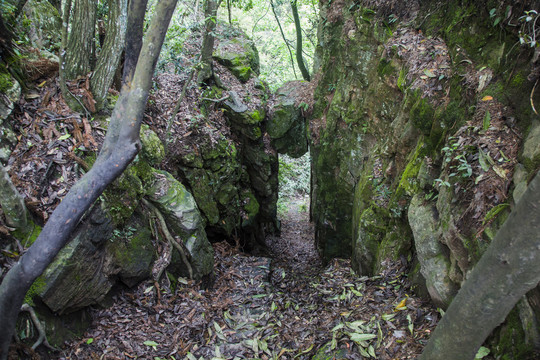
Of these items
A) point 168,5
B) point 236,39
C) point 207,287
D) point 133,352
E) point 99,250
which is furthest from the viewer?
point 236,39

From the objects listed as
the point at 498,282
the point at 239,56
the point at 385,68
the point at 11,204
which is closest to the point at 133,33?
the point at 11,204

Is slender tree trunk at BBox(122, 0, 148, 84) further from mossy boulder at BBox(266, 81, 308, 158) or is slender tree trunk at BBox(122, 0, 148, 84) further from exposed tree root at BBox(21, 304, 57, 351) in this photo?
mossy boulder at BBox(266, 81, 308, 158)

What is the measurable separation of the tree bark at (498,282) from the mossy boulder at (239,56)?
918cm

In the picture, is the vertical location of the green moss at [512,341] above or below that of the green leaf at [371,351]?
above

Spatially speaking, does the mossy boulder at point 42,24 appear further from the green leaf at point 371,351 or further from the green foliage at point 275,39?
the green foliage at point 275,39

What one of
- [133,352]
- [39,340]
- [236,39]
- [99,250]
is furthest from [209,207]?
[236,39]

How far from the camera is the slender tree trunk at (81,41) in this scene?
472 cm

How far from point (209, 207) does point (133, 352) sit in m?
4.27

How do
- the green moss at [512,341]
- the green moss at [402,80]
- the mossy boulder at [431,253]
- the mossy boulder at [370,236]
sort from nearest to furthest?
the green moss at [512,341] < the mossy boulder at [431,253] < the green moss at [402,80] < the mossy boulder at [370,236]

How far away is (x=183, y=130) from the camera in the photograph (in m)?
7.44

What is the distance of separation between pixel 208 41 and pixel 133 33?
17.1 ft

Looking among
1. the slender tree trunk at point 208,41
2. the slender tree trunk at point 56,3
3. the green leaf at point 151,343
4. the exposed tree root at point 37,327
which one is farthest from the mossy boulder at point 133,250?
the slender tree trunk at point 56,3

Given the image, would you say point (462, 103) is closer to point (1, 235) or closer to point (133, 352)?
point (133, 352)

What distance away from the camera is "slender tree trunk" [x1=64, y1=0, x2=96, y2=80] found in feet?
15.5
